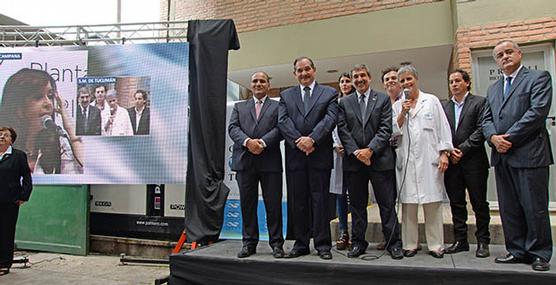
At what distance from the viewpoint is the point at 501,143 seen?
8.45ft

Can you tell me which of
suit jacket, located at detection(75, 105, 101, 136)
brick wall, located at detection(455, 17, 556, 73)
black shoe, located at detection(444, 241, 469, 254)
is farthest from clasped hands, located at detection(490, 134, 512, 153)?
suit jacket, located at detection(75, 105, 101, 136)

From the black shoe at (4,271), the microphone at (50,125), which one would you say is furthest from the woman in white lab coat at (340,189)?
the black shoe at (4,271)

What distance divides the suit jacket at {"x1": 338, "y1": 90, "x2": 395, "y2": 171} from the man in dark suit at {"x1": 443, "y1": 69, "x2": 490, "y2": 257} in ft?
1.64

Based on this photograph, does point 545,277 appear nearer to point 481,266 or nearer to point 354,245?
point 481,266

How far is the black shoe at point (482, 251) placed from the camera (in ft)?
9.06

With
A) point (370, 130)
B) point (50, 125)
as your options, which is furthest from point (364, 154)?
point (50, 125)

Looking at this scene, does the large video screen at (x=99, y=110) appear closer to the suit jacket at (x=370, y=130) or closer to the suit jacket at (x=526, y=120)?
the suit jacket at (x=370, y=130)

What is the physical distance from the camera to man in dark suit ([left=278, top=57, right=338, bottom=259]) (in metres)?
2.92

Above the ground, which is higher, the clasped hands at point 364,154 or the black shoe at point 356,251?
the clasped hands at point 364,154

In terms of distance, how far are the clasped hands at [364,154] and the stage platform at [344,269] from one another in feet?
2.28

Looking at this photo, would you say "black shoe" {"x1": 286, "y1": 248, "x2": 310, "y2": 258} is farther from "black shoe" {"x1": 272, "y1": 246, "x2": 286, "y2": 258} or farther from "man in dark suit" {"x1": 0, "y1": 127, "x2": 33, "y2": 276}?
"man in dark suit" {"x1": 0, "y1": 127, "x2": 33, "y2": 276}

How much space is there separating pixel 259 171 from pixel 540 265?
1957mm

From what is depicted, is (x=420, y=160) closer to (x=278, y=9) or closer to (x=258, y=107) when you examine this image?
(x=258, y=107)

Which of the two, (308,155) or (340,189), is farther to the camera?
(340,189)
